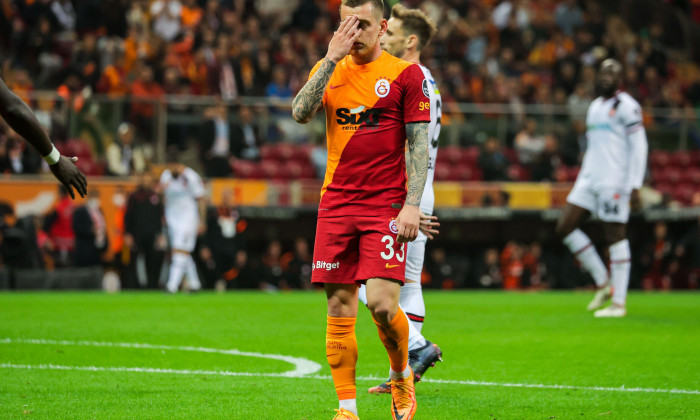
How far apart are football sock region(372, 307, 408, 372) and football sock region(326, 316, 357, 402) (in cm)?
20

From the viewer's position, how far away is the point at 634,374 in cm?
756

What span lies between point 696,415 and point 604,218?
6338 millimetres

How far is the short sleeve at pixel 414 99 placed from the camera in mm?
5375

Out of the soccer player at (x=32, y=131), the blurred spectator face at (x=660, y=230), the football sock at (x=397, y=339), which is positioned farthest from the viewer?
the blurred spectator face at (x=660, y=230)

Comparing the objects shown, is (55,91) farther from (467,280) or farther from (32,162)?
(467,280)

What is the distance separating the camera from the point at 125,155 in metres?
18.1

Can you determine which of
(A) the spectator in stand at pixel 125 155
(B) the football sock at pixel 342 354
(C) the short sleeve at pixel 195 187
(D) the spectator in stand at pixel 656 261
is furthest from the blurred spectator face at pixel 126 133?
(B) the football sock at pixel 342 354

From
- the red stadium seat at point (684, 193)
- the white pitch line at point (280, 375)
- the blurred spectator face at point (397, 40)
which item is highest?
the blurred spectator face at point (397, 40)

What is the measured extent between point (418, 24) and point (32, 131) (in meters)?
3.39

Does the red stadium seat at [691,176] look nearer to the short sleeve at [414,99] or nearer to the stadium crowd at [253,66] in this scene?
the stadium crowd at [253,66]

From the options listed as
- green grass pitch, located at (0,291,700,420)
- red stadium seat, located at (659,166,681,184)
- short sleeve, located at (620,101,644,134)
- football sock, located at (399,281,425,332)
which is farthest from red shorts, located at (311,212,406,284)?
red stadium seat, located at (659,166,681,184)

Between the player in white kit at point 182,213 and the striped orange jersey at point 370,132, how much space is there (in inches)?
454

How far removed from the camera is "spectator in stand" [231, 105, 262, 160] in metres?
19.0

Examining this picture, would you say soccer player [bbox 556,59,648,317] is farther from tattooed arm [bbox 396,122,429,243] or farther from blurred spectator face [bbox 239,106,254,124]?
blurred spectator face [bbox 239,106,254,124]
